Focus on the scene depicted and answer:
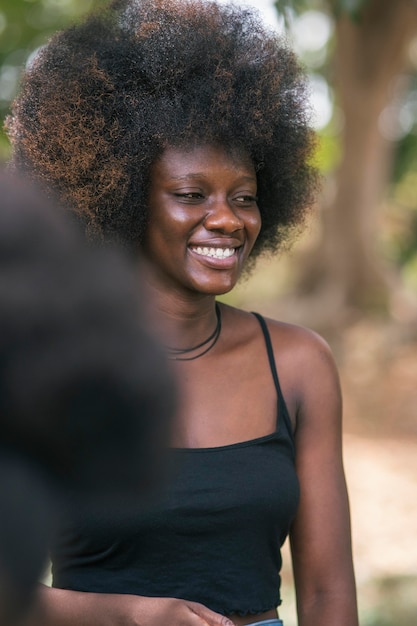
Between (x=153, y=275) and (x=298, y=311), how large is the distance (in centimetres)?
843

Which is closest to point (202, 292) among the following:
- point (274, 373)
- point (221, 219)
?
point (221, 219)

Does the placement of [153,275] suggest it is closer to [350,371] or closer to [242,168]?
[242,168]

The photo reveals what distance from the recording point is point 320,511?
90.7 inches

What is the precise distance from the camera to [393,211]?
58.7ft

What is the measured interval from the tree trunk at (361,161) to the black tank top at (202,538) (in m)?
7.59

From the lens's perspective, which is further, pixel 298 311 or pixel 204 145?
pixel 298 311

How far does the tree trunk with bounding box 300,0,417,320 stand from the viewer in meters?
9.36

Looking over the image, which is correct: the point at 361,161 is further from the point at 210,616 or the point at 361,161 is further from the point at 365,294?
the point at 210,616

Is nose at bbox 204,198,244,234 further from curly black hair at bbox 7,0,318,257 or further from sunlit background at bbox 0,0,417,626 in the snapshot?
sunlit background at bbox 0,0,417,626

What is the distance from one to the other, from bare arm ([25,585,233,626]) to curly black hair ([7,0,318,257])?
2.91 ft

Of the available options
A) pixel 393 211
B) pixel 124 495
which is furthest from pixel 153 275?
pixel 393 211

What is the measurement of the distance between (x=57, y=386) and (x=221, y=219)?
4.86 feet

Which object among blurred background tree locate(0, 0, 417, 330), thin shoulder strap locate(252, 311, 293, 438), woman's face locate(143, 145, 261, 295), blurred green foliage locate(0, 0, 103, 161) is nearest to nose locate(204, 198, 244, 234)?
woman's face locate(143, 145, 261, 295)

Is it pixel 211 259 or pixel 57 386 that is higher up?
pixel 211 259
